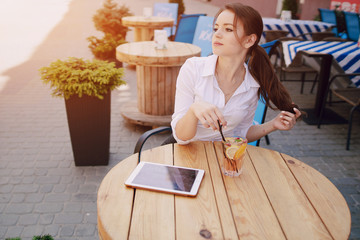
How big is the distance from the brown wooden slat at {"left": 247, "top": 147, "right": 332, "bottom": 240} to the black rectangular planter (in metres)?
1.80

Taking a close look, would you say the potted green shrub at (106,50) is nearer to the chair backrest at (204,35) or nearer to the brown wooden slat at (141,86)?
the chair backrest at (204,35)

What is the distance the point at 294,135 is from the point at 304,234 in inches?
128

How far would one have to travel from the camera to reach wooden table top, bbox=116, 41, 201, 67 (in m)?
3.58

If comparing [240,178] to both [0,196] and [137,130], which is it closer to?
[0,196]

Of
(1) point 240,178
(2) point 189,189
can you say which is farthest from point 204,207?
(1) point 240,178

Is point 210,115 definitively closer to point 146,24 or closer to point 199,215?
point 199,215

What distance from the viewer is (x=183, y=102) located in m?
1.92

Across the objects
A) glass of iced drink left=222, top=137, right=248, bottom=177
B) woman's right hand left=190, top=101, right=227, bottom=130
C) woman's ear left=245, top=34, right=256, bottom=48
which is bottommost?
glass of iced drink left=222, top=137, right=248, bottom=177

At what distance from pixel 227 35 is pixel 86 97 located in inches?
68.5

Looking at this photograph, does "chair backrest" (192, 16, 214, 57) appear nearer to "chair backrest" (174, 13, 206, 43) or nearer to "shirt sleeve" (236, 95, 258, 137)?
"chair backrest" (174, 13, 206, 43)

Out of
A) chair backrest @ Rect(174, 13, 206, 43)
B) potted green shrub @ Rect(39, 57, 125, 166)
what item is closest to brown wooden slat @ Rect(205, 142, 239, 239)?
potted green shrub @ Rect(39, 57, 125, 166)

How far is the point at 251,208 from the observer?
4.46ft

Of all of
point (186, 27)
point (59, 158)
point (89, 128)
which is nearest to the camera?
point (89, 128)

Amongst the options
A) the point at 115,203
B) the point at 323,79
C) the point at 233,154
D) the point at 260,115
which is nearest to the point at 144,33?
the point at 323,79
